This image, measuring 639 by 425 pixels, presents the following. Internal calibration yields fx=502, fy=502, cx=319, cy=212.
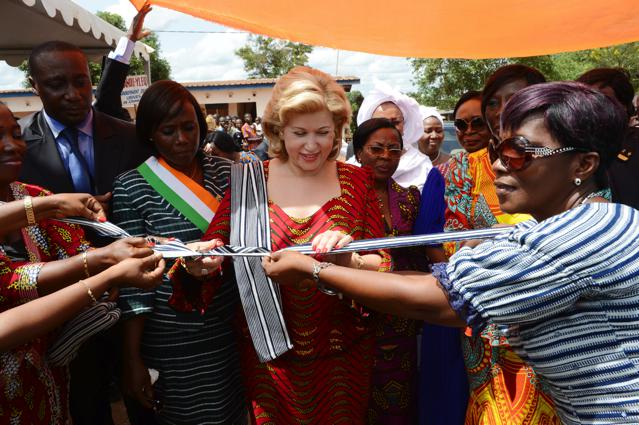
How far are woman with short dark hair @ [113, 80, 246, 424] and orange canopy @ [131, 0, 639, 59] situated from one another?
0.95 meters

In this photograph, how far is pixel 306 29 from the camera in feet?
12.0

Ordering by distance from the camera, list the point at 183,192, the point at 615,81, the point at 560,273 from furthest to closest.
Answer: the point at 615,81 → the point at 183,192 → the point at 560,273

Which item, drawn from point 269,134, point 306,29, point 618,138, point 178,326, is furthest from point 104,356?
point 618,138

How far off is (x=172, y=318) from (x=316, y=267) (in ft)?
3.56

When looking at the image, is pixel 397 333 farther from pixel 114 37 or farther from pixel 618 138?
pixel 114 37

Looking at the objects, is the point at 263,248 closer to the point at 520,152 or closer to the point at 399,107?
the point at 520,152

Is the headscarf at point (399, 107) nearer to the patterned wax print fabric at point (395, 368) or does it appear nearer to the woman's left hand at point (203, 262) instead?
the patterned wax print fabric at point (395, 368)

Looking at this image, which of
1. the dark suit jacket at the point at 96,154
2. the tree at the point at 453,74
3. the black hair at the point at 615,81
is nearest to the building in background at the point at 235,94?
the tree at the point at 453,74

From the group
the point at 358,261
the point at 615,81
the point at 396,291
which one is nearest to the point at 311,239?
the point at 358,261

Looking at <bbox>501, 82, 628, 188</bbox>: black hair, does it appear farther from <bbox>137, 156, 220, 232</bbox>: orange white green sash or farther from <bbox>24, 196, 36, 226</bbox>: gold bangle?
<bbox>24, 196, 36, 226</bbox>: gold bangle

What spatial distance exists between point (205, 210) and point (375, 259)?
3.12 ft

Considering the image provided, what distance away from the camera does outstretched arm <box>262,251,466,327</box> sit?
1708mm

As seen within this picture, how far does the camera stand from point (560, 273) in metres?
1.41

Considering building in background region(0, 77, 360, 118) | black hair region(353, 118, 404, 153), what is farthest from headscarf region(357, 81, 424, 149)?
building in background region(0, 77, 360, 118)
